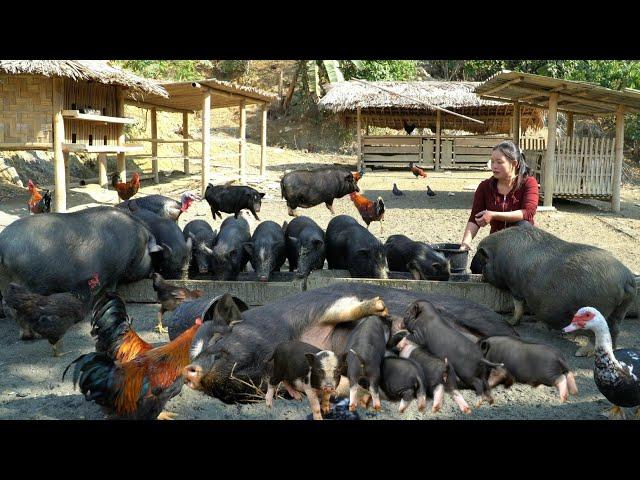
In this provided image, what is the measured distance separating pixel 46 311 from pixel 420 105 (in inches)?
932

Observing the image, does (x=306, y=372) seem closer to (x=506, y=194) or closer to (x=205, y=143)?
(x=506, y=194)

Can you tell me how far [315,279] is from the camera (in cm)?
674

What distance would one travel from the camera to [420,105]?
27234 millimetres

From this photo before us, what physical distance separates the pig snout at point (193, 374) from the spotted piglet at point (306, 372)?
1.25ft

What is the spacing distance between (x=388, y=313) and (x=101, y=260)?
332 centimetres

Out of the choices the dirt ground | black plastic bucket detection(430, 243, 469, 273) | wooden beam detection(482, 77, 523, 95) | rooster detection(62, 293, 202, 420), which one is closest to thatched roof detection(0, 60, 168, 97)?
the dirt ground

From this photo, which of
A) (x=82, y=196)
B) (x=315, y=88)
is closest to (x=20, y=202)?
(x=82, y=196)

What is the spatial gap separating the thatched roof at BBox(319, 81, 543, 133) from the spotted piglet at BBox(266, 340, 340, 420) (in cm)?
2187

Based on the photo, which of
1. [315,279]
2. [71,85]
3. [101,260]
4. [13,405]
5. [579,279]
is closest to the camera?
[13,405]

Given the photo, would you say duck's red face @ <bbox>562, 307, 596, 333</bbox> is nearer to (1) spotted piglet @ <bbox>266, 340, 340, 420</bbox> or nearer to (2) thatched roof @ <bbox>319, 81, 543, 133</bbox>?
(1) spotted piglet @ <bbox>266, 340, 340, 420</bbox>

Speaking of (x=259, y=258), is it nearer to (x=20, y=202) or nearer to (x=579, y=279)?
(x=579, y=279)

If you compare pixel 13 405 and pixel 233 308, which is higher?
pixel 233 308

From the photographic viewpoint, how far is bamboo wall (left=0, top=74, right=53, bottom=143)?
41.2ft

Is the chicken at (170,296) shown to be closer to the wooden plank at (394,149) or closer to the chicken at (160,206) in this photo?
the chicken at (160,206)
